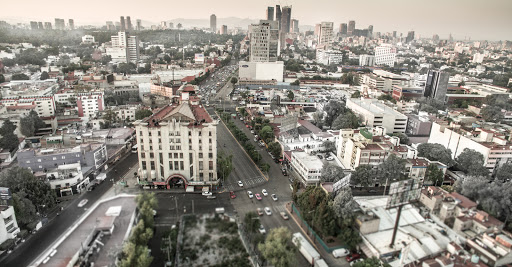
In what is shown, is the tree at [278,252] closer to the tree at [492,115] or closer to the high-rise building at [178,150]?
the high-rise building at [178,150]

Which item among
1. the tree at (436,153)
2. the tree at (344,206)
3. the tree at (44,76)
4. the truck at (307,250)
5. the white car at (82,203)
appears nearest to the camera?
the truck at (307,250)

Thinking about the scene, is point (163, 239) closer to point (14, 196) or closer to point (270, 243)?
point (270, 243)

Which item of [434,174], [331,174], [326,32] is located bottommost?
[434,174]

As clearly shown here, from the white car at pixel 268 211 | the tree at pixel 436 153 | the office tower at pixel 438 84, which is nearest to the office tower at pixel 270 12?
the office tower at pixel 438 84

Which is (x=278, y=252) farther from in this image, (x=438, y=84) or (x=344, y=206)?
(x=438, y=84)

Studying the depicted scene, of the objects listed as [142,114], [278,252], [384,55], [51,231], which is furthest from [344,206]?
[384,55]

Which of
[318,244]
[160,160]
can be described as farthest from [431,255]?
[160,160]
